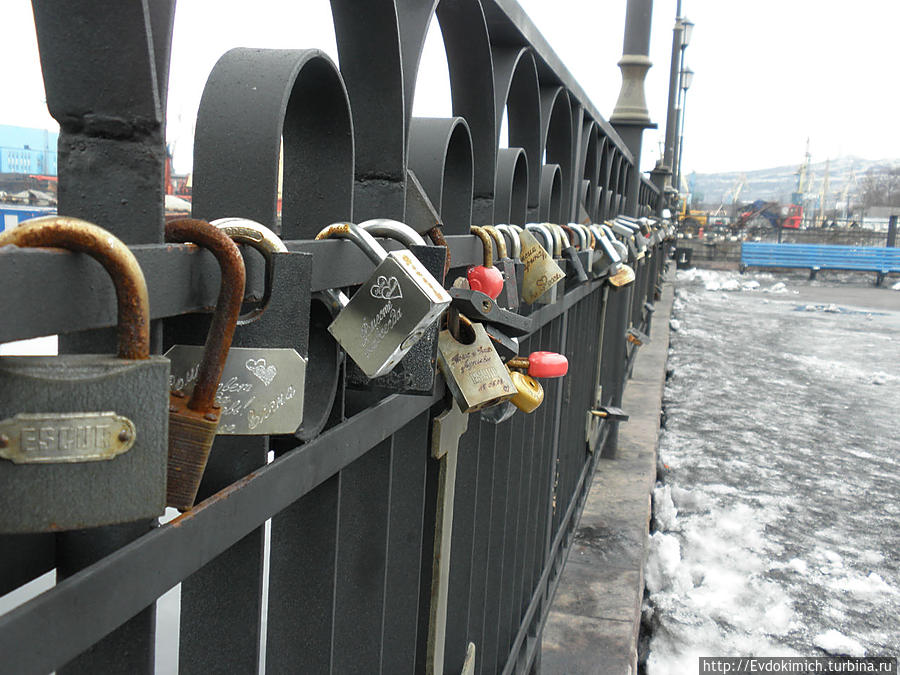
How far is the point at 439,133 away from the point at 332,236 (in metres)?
0.50

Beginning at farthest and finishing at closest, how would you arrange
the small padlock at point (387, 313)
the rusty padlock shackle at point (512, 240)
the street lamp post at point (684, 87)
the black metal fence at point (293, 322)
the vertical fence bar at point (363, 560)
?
the street lamp post at point (684, 87) → the rusty padlock shackle at point (512, 240) → the vertical fence bar at point (363, 560) → the small padlock at point (387, 313) → the black metal fence at point (293, 322)

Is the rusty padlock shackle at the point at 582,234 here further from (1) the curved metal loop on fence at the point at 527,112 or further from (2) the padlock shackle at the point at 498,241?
(2) the padlock shackle at the point at 498,241

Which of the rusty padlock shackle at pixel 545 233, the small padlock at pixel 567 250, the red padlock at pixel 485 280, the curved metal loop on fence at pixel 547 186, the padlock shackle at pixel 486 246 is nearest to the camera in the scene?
the red padlock at pixel 485 280

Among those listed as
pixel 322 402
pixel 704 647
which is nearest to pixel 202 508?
pixel 322 402

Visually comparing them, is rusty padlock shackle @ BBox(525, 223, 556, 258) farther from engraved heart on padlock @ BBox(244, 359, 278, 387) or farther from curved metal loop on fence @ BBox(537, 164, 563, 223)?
engraved heart on padlock @ BBox(244, 359, 278, 387)

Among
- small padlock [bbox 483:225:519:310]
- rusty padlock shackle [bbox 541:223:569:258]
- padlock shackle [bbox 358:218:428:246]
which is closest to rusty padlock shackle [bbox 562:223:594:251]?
rusty padlock shackle [bbox 541:223:569:258]

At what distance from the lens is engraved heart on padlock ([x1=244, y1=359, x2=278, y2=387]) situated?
2.21 ft

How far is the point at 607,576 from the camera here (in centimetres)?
332

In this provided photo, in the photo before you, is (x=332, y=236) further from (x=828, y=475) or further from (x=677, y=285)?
(x=677, y=285)

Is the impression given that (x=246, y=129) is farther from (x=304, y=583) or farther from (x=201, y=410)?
(x=304, y=583)

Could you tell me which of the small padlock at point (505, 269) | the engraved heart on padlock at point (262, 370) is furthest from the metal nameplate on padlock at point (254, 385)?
the small padlock at point (505, 269)

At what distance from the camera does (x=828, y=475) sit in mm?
5496

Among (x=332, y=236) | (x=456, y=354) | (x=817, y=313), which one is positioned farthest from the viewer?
(x=817, y=313)

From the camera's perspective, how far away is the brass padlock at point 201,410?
1.86 feet
